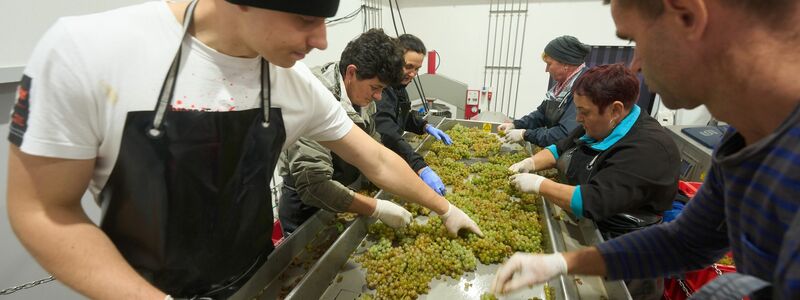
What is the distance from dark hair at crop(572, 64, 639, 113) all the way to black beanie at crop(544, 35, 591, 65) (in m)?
1.71

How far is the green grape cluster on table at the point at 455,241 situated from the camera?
1.51 meters

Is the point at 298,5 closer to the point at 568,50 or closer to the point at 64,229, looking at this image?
the point at 64,229

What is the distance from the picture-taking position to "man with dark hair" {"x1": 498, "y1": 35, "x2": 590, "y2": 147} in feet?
10.2

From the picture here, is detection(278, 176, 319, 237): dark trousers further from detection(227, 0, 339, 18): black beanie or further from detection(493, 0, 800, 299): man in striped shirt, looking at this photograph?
detection(493, 0, 800, 299): man in striped shirt

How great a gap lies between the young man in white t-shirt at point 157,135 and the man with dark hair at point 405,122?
4.29 feet

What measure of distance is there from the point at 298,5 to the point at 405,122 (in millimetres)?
2681

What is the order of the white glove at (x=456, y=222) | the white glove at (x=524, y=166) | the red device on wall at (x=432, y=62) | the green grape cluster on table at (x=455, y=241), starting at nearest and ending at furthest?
the green grape cluster on table at (x=455, y=241), the white glove at (x=456, y=222), the white glove at (x=524, y=166), the red device on wall at (x=432, y=62)

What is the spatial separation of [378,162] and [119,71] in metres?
0.94

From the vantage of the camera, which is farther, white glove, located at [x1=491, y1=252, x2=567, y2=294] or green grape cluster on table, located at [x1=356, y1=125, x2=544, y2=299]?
green grape cluster on table, located at [x1=356, y1=125, x2=544, y2=299]

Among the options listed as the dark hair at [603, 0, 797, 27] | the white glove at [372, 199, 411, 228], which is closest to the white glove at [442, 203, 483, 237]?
the white glove at [372, 199, 411, 228]

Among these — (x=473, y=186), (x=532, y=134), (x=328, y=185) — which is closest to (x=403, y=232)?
(x=328, y=185)

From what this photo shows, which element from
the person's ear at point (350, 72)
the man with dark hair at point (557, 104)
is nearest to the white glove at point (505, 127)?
the man with dark hair at point (557, 104)

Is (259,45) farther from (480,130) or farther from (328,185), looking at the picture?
(480,130)

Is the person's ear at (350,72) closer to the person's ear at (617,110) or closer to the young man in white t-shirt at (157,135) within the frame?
the young man in white t-shirt at (157,135)
